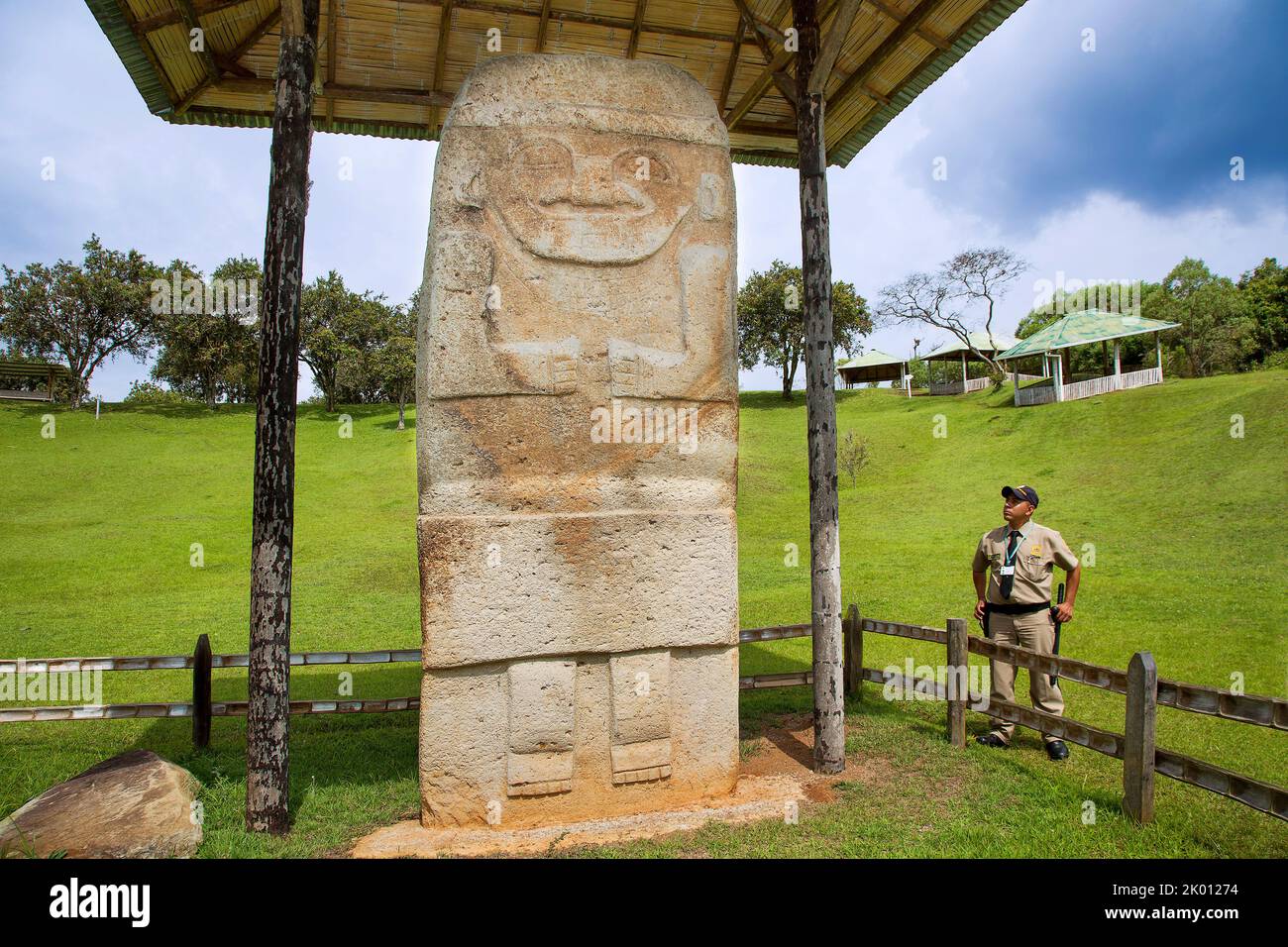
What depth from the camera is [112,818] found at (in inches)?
185

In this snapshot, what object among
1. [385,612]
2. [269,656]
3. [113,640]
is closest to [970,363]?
[385,612]

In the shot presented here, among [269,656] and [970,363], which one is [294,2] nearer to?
[269,656]

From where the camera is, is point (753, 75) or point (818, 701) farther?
point (753, 75)

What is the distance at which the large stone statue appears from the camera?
17.9ft

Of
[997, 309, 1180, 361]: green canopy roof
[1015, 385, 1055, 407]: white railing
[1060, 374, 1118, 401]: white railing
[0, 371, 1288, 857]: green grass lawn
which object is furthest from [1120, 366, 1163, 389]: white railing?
[0, 371, 1288, 857]: green grass lawn

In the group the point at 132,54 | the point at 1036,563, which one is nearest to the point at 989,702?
the point at 1036,563

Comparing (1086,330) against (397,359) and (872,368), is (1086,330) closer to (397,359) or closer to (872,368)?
(872,368)

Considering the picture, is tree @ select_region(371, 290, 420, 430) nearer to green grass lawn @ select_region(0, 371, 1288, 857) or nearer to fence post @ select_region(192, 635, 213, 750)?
green grass lawn @ select_region(0, 371, 1288, 857)

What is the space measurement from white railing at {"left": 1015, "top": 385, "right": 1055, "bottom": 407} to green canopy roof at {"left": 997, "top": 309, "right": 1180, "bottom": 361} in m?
1.56

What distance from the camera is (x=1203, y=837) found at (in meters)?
4.83

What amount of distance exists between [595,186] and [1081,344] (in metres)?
34.3

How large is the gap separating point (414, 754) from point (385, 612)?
25.6 ft

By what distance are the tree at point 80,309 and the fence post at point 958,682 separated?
4073 centimetres
